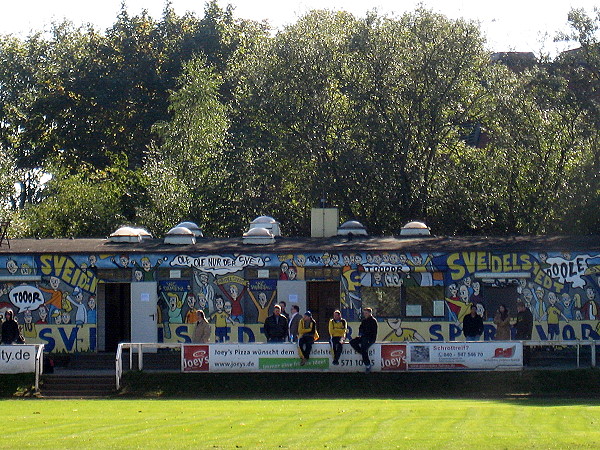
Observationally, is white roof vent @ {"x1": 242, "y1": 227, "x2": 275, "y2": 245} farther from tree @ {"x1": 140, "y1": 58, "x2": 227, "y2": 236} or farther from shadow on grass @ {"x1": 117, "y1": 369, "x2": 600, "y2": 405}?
tree @ {"x1": 140, "y1": 58, "x2": 227, "y2": 236}

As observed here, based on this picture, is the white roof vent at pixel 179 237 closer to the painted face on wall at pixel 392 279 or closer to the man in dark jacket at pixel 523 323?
the painted face on wall at pixel 392 279

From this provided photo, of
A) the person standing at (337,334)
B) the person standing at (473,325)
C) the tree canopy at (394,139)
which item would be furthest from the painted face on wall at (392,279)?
the tree canopy at (394,139)

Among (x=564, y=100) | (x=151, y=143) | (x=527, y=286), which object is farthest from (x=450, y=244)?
(x=151, y=143)

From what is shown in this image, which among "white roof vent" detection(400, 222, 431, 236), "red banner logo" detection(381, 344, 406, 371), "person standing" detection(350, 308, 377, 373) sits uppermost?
"white roof vent" detection(400, 222, 431, 236)

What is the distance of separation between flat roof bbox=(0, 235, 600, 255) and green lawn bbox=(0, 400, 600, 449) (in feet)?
23.4

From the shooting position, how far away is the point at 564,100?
36469 millimetres

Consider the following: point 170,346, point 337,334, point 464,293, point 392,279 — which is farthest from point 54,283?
point 464,293

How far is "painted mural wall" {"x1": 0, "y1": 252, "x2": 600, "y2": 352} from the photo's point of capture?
91.7ft

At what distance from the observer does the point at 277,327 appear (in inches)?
1001

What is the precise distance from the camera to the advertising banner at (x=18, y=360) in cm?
2427

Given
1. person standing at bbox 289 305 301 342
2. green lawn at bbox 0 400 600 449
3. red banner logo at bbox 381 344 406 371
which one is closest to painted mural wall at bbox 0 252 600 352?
person standing at bbox 289 305 301 342

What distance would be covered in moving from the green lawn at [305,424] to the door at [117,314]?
26.0 ft

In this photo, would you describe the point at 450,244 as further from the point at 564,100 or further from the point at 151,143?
the point at 151,143

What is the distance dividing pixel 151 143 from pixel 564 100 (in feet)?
86.4
